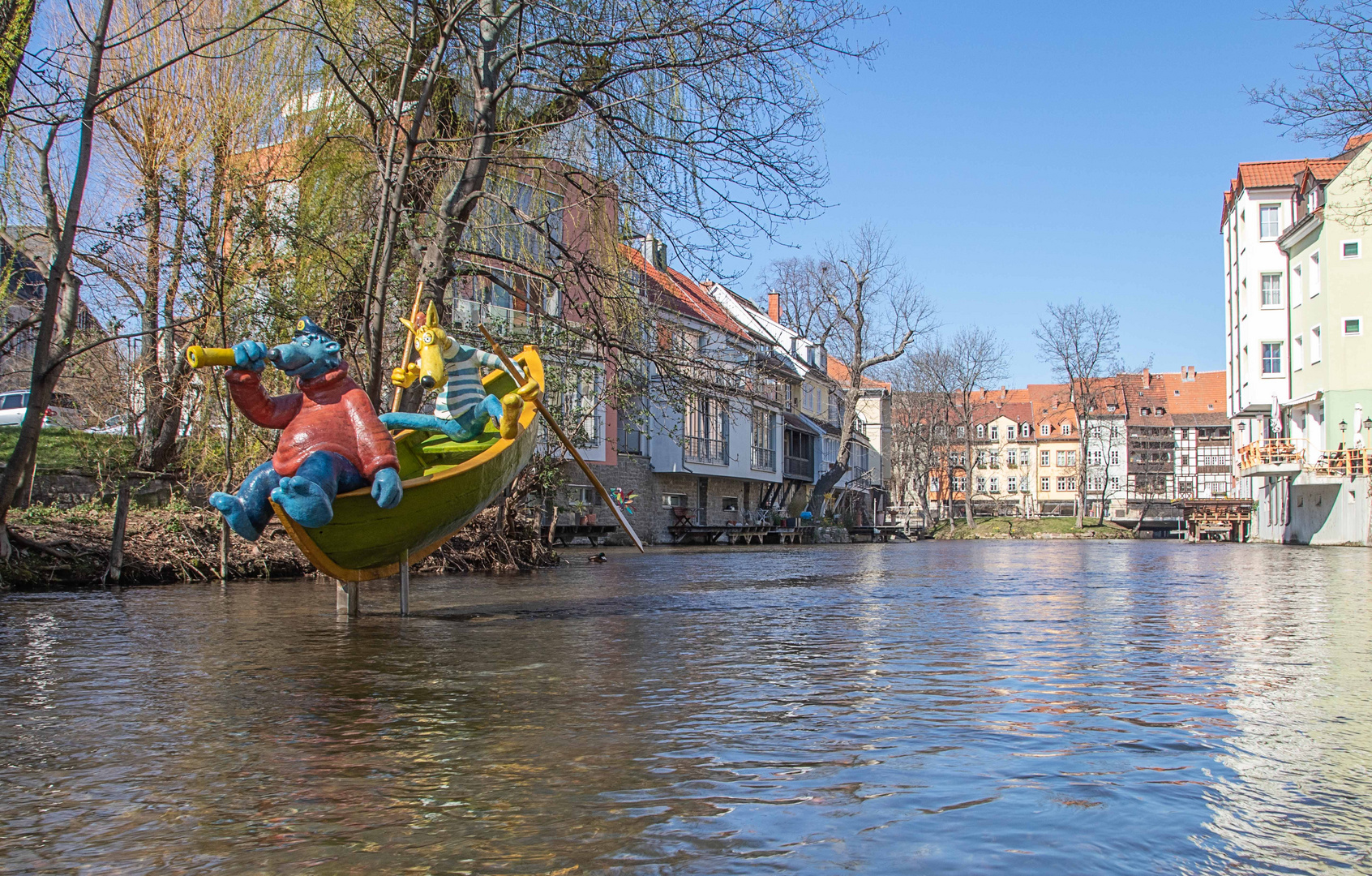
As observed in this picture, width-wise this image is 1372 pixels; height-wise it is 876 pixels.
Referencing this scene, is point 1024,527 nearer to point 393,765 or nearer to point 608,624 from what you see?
point 608,624

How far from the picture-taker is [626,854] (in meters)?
3.18

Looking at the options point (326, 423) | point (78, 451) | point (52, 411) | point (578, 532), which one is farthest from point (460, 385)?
point (578, 532)

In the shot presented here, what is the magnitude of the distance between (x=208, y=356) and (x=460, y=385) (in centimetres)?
273

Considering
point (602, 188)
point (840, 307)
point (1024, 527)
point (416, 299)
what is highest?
point (840, 307)

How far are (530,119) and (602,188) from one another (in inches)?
60.4

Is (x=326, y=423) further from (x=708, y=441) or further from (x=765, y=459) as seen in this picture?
(x=765, y=459)

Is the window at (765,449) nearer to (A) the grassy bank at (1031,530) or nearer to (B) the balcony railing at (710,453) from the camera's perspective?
(B) the balcony railing at (710,453)

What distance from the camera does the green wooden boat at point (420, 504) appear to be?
27.6 feet

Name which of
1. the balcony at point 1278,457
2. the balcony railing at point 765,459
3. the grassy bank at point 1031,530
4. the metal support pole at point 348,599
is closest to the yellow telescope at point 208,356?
the metal support pole at point 348,599

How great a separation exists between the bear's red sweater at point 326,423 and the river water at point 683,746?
4.49 ft

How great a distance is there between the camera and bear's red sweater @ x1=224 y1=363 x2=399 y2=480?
26.3 feet

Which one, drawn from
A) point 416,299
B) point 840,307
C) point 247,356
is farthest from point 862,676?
point 840,307

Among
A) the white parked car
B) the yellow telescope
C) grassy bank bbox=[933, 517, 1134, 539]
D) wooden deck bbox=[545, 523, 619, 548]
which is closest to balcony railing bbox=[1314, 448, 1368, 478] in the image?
wooden deck bbox=[545, 523, 619, 548]

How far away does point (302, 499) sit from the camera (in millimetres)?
7789
